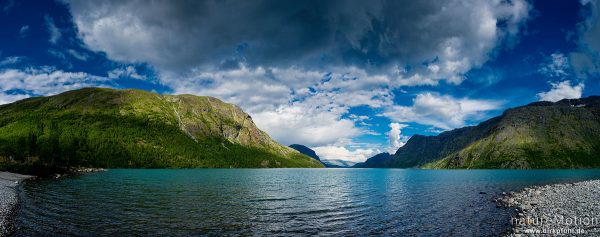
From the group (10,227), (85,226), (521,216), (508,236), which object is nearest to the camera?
(508,236)

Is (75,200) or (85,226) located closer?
(85,226)

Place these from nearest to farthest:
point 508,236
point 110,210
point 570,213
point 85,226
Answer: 1. point 508,236
2. point 85,226
3. point 570,213
4. point 110,210

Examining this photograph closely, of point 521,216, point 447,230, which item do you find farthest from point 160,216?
point 521,216

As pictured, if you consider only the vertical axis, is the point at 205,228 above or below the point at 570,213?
below

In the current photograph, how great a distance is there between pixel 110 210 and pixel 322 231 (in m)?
31.0

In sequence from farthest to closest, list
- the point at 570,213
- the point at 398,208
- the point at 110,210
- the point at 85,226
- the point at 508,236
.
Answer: the point at 398,208
the point at 110,210
the point at 570,213
the point at 85,226
the point at 508,236

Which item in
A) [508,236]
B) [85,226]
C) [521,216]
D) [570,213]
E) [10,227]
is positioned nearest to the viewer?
[508,236]

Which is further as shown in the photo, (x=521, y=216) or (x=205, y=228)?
(x=521, y=216)

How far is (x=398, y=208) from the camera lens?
53125 millimetres

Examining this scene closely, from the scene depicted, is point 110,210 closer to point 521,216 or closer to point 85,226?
point 85,226

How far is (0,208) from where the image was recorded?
42938 millimetres

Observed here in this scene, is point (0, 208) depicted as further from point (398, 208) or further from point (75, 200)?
point (398, 208)

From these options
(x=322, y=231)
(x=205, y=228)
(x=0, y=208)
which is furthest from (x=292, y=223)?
(x=0, y=208)

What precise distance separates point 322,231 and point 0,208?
42.3 meters
